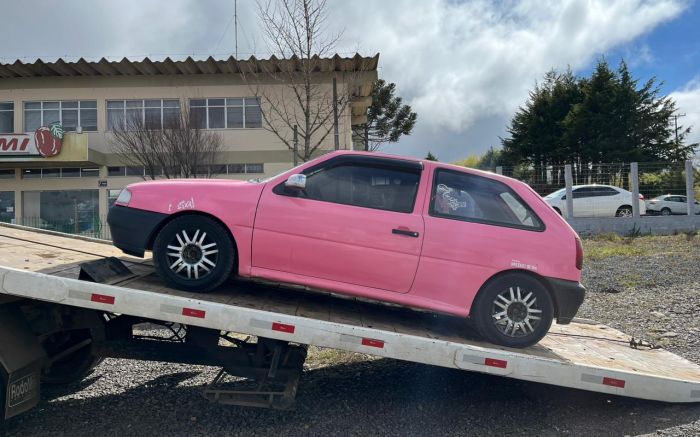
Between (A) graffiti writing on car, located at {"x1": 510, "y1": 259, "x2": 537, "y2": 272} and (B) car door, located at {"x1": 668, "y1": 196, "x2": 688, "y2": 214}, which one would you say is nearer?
(A) graffiti writing on car, located at {"x1": 510, "y1": 259, "x2": 537, "y2": 272}

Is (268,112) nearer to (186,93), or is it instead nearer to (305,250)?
(186,93)

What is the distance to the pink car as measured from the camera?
14.3 feet

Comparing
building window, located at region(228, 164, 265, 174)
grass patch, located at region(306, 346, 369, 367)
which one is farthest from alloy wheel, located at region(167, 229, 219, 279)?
building window, located at region(228, 164, 265, 174)

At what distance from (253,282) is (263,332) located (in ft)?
4.03

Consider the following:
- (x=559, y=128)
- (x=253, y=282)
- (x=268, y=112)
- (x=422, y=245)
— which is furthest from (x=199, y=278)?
(x=559, y=128)

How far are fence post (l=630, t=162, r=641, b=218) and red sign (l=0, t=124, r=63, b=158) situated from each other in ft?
76.4

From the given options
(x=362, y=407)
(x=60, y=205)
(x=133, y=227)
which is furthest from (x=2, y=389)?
(x=60, y=205)

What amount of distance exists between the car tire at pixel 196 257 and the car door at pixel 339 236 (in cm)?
26

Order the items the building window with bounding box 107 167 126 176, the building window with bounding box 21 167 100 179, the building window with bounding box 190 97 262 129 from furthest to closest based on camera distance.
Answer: the building window with bounding box 21 167 100 179 → the building window with bounding box 107 167 126 176 → the building window with bounding box 190 97 262 129

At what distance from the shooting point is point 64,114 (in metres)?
25.4

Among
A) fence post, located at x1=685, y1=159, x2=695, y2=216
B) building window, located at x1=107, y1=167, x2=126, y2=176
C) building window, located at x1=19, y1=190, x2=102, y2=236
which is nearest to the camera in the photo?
fence post, located at x1=685, y1=159, x2=695, y2=216

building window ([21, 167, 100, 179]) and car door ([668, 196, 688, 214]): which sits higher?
building window ([21, 167, 100, 179])

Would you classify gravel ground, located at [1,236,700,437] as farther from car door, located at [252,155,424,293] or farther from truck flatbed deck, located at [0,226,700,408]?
car door, located at [252,155,424,293]

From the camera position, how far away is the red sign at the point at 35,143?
2338cm
